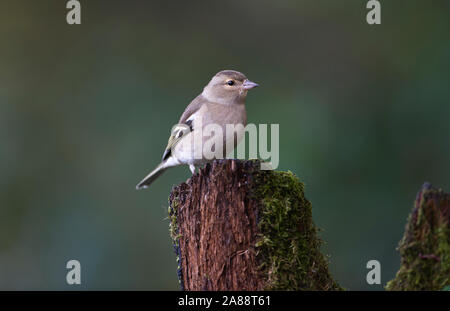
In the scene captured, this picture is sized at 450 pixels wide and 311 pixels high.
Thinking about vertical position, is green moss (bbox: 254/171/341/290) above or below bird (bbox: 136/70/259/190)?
below

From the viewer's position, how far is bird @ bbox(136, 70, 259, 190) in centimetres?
573

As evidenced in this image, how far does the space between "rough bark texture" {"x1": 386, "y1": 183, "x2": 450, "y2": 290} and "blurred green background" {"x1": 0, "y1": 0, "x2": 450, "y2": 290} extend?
4.79 metres

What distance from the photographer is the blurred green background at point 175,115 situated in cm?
816

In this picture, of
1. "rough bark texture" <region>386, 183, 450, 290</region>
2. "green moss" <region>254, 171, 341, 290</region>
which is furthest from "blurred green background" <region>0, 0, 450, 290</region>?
"rough bark texture" <region>386, 183, 450, 290</region>

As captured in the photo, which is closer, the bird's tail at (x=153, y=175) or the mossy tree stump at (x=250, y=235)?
the mossy tree stump at (x=250, y=235)

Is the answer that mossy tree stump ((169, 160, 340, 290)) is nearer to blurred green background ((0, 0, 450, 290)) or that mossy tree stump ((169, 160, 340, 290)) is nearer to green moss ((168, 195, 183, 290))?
green moss ((168, 195, 183, 290))

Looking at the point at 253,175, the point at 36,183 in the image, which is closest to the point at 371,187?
the point at 253,175

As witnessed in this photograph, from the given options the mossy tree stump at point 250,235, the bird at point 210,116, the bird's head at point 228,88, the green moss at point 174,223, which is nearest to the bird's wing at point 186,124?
the bird at point 210,116

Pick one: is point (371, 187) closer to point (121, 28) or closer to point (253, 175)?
point (253, 175)

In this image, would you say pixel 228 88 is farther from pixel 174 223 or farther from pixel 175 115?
pixel 175 115

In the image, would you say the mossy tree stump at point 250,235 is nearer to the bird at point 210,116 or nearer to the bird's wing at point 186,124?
the bird at point 210,116

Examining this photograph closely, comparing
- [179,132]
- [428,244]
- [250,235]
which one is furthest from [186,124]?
[428,244]

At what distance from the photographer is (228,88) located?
605 cm

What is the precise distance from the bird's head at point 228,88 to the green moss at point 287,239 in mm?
2415
